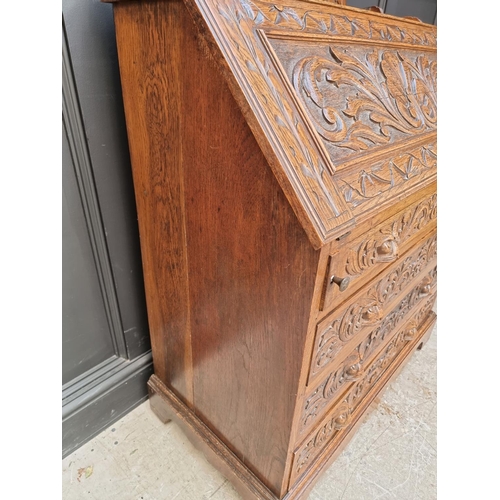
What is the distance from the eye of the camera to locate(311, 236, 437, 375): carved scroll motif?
732 millimetres

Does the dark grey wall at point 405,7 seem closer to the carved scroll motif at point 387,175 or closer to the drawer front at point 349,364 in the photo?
the carved scroll motif at point 387,175

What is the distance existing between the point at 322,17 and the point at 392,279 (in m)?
0.61

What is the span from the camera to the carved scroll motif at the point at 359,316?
0.73 metres

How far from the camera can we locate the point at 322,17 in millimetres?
731

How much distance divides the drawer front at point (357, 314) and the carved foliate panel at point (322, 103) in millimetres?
233

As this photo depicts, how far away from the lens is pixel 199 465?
115 cm

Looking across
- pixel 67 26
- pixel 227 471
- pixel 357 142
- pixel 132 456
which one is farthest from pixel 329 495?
pixel 67 26

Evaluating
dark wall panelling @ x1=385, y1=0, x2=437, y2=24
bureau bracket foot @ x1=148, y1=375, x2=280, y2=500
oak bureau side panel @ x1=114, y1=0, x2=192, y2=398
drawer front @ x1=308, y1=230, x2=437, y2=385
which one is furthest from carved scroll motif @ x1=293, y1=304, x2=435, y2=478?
dark wall panelling @ x1=385, y1=0, x2=437, y2=24

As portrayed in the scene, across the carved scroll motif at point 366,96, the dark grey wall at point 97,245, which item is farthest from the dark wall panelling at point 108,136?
the carved scroll motif at point 366,96

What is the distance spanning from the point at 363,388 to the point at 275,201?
32.8 inches

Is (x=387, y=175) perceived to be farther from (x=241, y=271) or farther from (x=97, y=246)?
(x=97, y=246)

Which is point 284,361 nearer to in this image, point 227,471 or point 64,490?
point 227,471

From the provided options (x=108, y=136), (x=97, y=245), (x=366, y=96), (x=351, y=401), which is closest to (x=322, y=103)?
(x=366, y=96)

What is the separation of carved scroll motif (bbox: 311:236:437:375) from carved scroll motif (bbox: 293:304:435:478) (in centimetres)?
27
